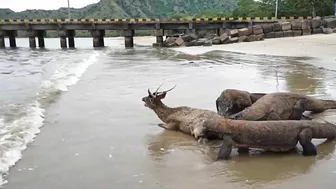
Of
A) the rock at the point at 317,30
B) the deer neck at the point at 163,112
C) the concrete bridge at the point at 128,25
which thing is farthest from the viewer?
the concrete bridge at the point at 128,25

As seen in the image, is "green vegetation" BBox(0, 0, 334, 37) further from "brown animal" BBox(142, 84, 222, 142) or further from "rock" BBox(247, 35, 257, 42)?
"brown animal" BBox(142, 84, 222, 142)

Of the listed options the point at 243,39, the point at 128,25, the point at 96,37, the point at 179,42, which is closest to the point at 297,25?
the point at 243,39

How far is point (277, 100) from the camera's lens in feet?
20.7

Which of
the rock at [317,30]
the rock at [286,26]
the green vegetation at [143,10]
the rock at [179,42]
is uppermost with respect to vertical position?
the green vegetation at [143,10]

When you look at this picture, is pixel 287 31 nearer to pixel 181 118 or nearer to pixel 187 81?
pixel 187 81

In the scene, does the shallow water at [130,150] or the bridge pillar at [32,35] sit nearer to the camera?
the shallow water at [130,150]

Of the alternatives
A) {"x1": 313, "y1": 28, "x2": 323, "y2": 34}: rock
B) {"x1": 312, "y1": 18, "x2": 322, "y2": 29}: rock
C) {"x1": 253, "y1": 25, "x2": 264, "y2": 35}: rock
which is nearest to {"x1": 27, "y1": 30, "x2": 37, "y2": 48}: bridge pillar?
{"x1": 253, "y1": 25, "x2": 264, "y2": 35}: rock

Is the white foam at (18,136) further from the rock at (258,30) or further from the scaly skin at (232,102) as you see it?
the rock at (258,30)

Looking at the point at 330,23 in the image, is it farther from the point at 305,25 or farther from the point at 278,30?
the point at 278,30

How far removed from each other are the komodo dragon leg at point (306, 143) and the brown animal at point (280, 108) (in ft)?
2.72

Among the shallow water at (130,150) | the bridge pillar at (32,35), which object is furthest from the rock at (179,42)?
the shallow water at (130,150)

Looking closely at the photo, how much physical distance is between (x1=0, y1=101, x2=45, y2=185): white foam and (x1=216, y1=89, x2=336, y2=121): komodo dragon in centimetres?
285

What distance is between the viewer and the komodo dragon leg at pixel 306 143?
5.03 metres

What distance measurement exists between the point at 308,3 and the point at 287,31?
15253 millimetres
